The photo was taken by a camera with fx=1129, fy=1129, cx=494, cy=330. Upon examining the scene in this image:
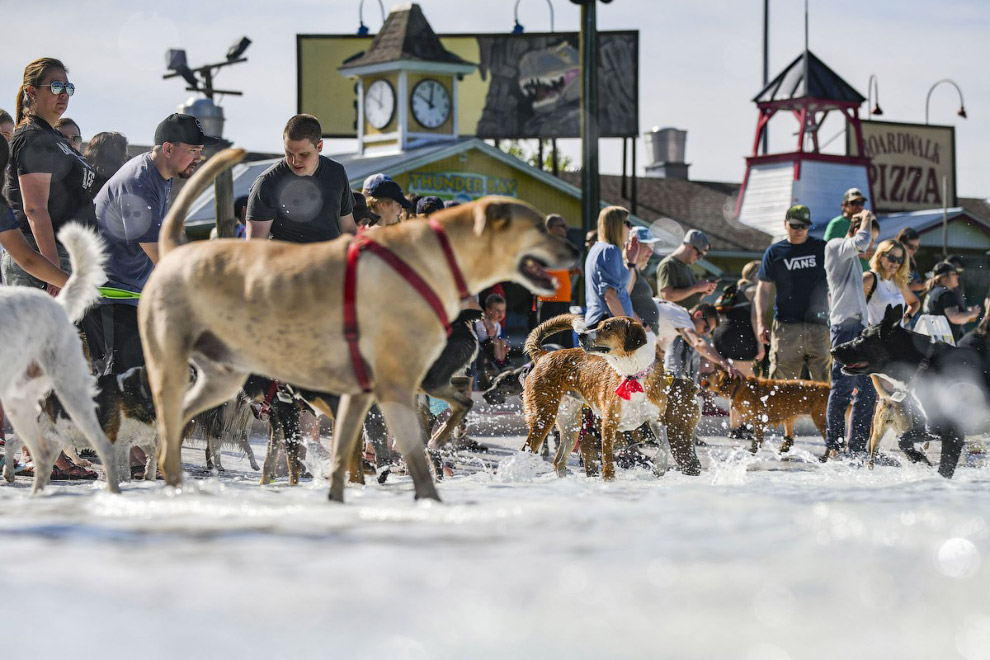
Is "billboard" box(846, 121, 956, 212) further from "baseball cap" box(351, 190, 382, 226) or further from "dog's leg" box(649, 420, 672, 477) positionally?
"dog's leg" box(649, 420, 672, 477)

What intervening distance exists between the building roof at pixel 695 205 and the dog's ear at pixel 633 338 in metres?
25.4

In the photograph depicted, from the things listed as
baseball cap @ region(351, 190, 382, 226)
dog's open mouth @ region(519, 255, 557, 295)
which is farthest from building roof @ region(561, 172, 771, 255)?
dog's open mouth @ region(519, 255, 557, 295)

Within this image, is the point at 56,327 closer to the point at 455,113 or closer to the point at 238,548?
the point at 238,548

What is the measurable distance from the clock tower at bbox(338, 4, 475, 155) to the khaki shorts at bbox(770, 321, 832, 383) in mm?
20198

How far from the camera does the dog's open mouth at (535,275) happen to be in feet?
14.0

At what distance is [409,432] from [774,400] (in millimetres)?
7101

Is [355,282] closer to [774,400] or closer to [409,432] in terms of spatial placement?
[409,432]

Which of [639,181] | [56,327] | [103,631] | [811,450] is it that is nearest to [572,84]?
[639,181]

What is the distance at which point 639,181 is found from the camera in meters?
38.6

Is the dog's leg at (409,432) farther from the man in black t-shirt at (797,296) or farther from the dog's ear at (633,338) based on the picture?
the man in black t-shirt at (797,296)

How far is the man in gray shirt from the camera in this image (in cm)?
883

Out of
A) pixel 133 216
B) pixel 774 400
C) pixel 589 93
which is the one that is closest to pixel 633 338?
pixel 133 216

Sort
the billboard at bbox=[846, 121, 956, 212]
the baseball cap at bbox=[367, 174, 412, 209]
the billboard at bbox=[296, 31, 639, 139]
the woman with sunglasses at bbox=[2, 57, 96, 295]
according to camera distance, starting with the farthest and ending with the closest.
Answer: the billboard at bbox=[846, 121, 956, 212], the billboard at bbox=[296, 31, 639, 139], the baseball cap at bbox=[367, 174, 412, 209], the woman with sunglasses at bbox=[2, 57, 96, 295]

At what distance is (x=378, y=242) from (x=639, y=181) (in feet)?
115
